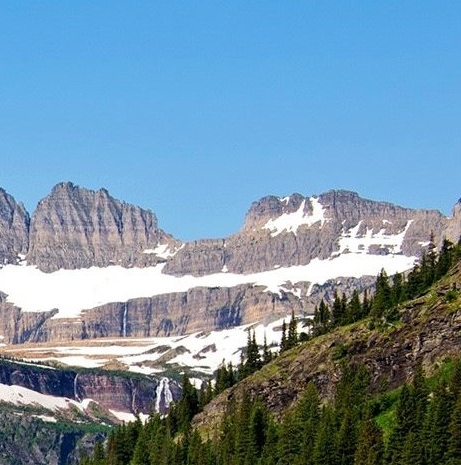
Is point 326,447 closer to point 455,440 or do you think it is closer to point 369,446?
point 369,446

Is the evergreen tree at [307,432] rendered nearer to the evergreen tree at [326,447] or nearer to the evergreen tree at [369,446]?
the evergreen tree at [326,447]

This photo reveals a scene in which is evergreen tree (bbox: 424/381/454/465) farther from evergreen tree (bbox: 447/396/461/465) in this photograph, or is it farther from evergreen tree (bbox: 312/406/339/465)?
evergreen tree (bbox: 312/406/339/465)

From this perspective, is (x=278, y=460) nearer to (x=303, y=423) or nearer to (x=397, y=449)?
(x=303, y=423)

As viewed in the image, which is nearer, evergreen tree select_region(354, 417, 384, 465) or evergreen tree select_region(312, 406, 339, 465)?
evergreen tree select_region(354, 417, 384, 465)

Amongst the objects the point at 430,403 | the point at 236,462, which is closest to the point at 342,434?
the point at 430,403

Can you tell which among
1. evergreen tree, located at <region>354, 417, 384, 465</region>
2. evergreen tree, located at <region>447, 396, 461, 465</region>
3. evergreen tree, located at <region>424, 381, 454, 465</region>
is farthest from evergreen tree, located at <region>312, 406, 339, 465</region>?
evergreen tree, located at <region>447, 396, 461, 465</region>

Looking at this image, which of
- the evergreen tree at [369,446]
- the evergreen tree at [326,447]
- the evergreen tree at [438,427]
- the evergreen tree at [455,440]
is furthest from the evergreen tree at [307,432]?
the evergreen tree at [455,440]

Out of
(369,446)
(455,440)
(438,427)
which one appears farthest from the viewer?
(369,446)

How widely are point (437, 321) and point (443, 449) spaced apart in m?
43.2

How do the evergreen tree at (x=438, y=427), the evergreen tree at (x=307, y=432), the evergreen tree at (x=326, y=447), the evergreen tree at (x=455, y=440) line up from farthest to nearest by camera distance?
1. the evergreen tree at (x=307, y=432)
2. the evergreen tree at (x=326, y=447)
3. the evergreen tree at (x=438, y=427)
4. the evergreen tree at (x=455, y=440)

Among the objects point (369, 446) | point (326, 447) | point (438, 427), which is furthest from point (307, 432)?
point (438, 427)

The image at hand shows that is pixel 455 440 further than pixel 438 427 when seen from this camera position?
No

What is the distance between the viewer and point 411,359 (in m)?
199

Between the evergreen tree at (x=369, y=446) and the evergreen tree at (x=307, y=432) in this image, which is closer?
the evergreen tree at (x=369, y=446)
